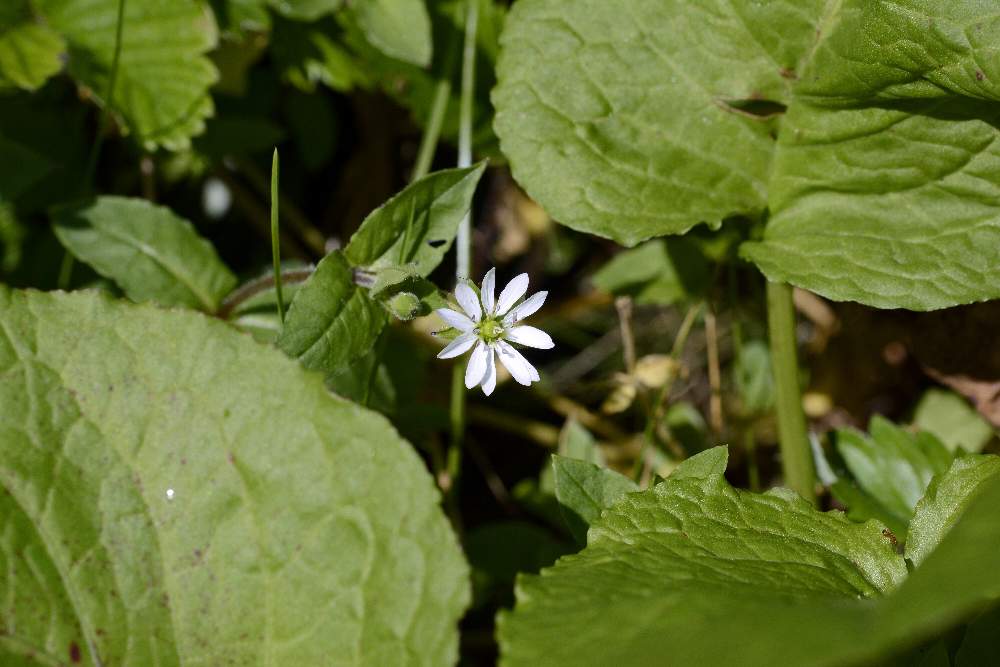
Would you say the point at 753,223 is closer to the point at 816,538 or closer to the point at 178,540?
the point at 816,538

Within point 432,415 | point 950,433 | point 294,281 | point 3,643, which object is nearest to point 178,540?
point 3,643

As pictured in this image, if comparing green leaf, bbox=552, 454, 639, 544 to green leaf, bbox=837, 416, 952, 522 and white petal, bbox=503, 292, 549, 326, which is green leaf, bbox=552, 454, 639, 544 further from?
green leaf, bbox=837, 416, 952, 522

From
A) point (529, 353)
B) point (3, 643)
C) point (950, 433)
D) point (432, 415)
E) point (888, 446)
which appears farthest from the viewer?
point (529, 353)

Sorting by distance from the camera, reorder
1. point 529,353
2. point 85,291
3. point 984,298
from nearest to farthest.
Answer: point 85,291
point 984,298
point 529,353

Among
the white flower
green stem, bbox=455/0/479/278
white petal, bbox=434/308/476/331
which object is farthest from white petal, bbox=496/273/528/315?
green stem, bbox=455/0/479/278

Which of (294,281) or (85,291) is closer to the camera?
A: (85,291)

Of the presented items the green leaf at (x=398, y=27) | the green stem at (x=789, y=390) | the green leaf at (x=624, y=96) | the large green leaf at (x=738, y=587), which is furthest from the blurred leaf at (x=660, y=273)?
the large green leaf at (x=738, y=587)
